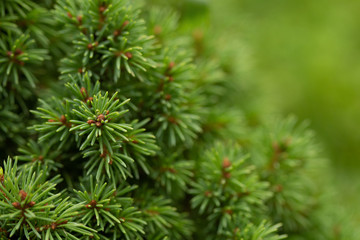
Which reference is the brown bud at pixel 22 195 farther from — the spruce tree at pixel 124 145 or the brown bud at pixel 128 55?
the brown bud at pixel 128 55

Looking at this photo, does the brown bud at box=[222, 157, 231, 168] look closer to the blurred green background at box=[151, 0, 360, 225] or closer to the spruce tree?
the spruce tree

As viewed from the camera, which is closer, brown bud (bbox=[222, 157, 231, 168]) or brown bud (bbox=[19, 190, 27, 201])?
brown bud (bbox=[19, 190, 27, 201])

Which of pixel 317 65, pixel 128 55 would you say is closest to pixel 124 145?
pixel 128 55

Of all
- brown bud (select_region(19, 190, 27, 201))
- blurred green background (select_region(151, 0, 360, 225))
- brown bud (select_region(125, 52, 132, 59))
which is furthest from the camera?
blurred green background (select_region(151, 0, 360, 225))

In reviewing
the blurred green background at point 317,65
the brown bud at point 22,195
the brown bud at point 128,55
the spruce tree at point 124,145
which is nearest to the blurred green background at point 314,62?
the blurred green background at point 317,65

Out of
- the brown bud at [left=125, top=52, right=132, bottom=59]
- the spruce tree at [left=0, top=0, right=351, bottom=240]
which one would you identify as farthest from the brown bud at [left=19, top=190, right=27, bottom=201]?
the brown bud at [left=125, top=52, right=132, bottom=59]

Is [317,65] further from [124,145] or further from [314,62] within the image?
[124,145]
